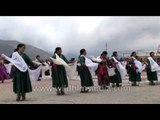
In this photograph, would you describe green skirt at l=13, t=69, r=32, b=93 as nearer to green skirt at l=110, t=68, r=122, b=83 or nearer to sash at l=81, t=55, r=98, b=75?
sash at l=81, t=55, r=98, b=75

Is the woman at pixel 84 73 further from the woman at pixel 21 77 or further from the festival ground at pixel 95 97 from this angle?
the woman at pixel 21 77

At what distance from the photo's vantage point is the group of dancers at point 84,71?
1353 centimetres

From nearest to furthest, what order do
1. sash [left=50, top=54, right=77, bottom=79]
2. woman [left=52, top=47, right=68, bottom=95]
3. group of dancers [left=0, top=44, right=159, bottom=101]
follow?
1. group of dancers [left=0, top=44, right=159, bottom=101]
2. sash [left=50, top=54, right=77, bottom=79]
3. woman [left=52, top=47, right=68, bottom=95]

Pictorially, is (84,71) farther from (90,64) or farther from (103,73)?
(103,73)

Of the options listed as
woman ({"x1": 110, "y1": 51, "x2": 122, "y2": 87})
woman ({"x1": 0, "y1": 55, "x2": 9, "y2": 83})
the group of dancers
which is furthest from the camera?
woman ({"x1": 0, "y1": 55, "x2": 9, "y2": 83})

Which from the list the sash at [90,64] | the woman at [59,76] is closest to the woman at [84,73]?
the sash at [90,64]

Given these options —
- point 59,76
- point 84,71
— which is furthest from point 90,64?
point 59,76

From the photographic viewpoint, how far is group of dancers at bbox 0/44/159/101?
1353cm

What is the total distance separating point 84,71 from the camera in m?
16.9

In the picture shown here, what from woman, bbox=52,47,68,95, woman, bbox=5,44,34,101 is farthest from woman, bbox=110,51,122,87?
woman, bbox=5,44,34,101

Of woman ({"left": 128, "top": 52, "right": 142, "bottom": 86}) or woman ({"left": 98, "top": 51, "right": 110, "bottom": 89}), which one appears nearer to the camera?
woman ({"left": 98, "top": 51, "right": 110, "bottom": 89})
